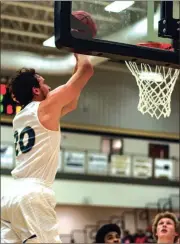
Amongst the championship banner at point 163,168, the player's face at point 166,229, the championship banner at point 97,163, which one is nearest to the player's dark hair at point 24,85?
the player's face at point 166,229

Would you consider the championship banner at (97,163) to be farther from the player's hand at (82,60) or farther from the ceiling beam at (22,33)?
the player's hand at (82,60)

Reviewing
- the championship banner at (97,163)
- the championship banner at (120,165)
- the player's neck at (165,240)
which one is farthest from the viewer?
the championship banner at (120,165)

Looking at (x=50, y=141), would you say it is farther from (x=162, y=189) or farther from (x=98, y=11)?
(x=162, y=189)

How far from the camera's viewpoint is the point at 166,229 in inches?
234

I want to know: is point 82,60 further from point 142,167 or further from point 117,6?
point 142,167

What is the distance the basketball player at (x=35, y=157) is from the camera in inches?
147

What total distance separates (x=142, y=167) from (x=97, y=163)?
5.01 ft

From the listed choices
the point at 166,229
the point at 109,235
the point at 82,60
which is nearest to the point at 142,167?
the point at 109,235

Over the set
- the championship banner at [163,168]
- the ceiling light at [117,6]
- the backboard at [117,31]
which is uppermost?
the ceiling light at [117,6]

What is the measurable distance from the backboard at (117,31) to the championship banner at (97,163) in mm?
13029

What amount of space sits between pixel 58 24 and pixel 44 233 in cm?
127

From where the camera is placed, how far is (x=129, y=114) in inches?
616

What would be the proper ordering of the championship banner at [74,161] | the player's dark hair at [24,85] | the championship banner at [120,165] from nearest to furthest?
the player's dark hair at [24,85]
the championship banner at [74,161]
the championship banner at [120,165]

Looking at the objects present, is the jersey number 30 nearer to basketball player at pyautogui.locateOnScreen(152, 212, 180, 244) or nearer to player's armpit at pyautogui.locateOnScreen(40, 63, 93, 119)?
player's armpit at pyautogui.locateOnScreen(40, 63, 93, 119)
